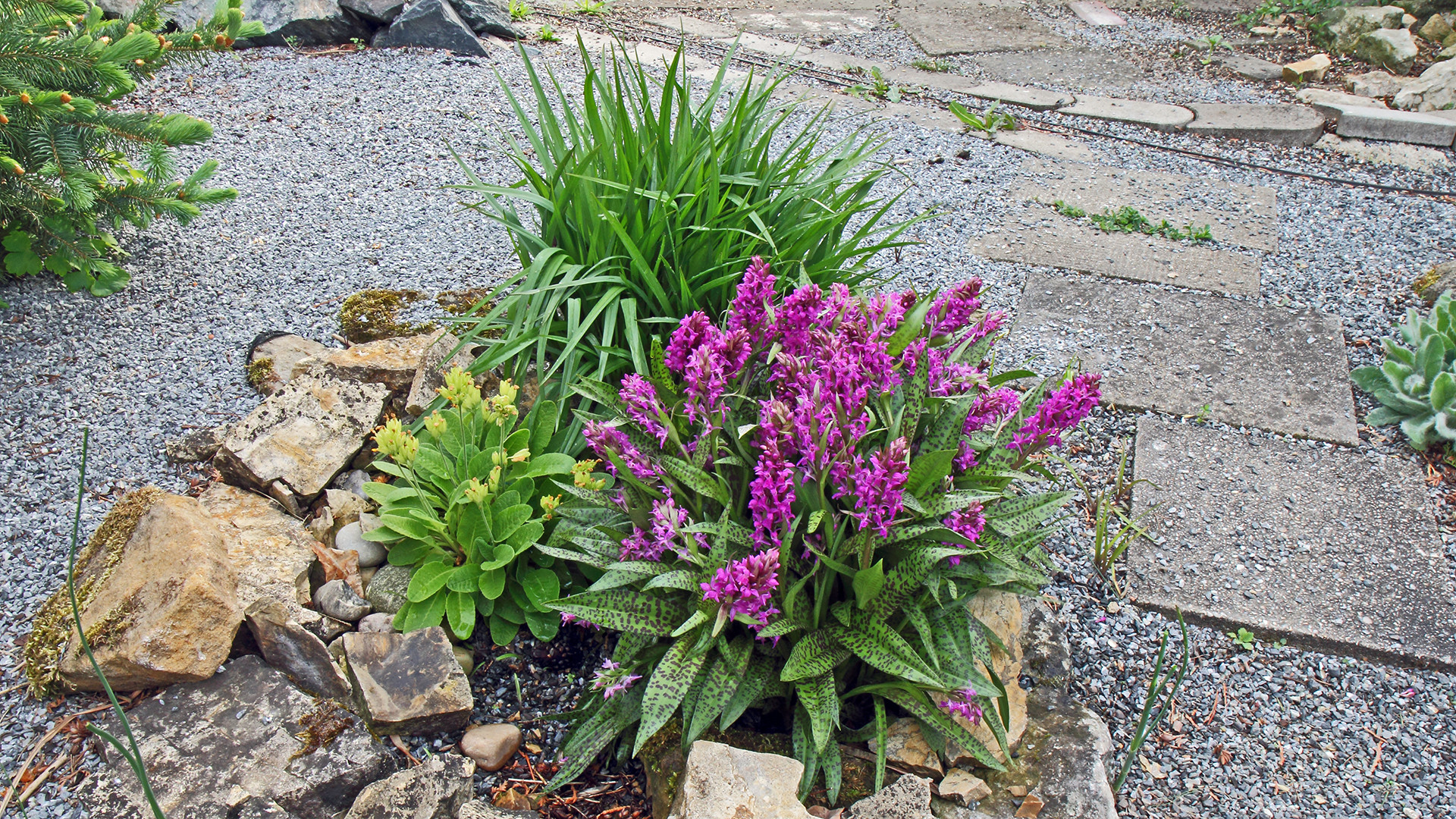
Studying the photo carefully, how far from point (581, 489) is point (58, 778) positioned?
3.85 feet

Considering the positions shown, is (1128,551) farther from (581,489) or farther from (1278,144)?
(1278,144)

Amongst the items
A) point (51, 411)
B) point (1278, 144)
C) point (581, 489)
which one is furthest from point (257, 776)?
point (1278, 144)

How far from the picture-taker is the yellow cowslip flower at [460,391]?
7.12ft

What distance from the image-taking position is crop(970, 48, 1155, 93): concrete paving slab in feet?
21.1

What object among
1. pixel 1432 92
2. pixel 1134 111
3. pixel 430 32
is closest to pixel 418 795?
pixel 430 32

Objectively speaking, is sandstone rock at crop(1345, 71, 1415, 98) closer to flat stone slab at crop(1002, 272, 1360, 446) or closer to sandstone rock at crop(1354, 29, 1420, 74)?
sandstone rock at crop(1354, 29, 1420, 74)

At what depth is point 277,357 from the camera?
2898 mm

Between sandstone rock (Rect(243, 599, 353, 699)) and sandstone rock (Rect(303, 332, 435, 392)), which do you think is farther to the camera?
sandstone rock (Rect(303, 332, 435, 392))

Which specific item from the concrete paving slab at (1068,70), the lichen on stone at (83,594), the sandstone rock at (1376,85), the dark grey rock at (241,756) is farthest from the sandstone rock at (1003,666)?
the sandstone rock at (1376,85)

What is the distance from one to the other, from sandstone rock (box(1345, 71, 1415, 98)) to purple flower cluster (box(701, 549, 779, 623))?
6530 mm

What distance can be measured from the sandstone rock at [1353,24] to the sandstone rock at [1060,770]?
723cm

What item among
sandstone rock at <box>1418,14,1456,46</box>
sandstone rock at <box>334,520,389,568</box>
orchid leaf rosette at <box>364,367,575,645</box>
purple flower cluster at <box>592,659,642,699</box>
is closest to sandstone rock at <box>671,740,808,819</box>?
purple flower cluster at <box>592,659,642,699</box>

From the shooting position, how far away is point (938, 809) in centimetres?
180

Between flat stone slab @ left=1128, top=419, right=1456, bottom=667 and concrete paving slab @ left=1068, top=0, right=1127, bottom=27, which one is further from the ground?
concrete paving slab @ left=1068, top=0, right=1127, bottom=27
